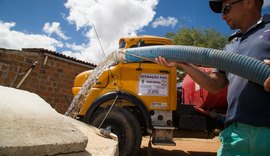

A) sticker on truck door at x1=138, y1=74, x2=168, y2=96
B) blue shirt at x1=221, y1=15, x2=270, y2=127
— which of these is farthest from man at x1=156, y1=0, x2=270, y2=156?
sticker on truck door at x1=138, y1=74, x2=168, y2=96

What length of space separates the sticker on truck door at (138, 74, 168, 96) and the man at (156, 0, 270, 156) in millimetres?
3375

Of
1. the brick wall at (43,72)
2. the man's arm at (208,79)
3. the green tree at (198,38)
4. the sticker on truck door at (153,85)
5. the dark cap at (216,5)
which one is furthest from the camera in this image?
the green tree at (198,38)

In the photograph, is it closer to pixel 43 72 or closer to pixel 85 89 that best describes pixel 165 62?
pixel 85 89

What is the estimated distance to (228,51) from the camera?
2.22 metres

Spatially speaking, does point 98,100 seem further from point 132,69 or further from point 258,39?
point 258,39

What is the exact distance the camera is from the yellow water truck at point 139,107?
535 cm

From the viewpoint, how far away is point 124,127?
5324 millimetres

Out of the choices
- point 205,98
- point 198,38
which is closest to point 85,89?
point 205,98

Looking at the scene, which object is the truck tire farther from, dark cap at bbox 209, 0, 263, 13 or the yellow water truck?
dark cap at bbox 209, 0, 263, 13

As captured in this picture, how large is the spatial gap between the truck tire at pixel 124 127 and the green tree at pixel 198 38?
24189mm

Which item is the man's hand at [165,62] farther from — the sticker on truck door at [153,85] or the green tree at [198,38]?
the green tree at [198,38]

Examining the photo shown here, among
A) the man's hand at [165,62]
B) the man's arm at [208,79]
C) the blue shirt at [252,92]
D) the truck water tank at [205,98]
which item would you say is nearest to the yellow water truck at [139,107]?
the truck water tank at [205,98]

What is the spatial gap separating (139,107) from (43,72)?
225 inches

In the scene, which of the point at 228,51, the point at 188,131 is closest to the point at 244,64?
the point at 228,51
